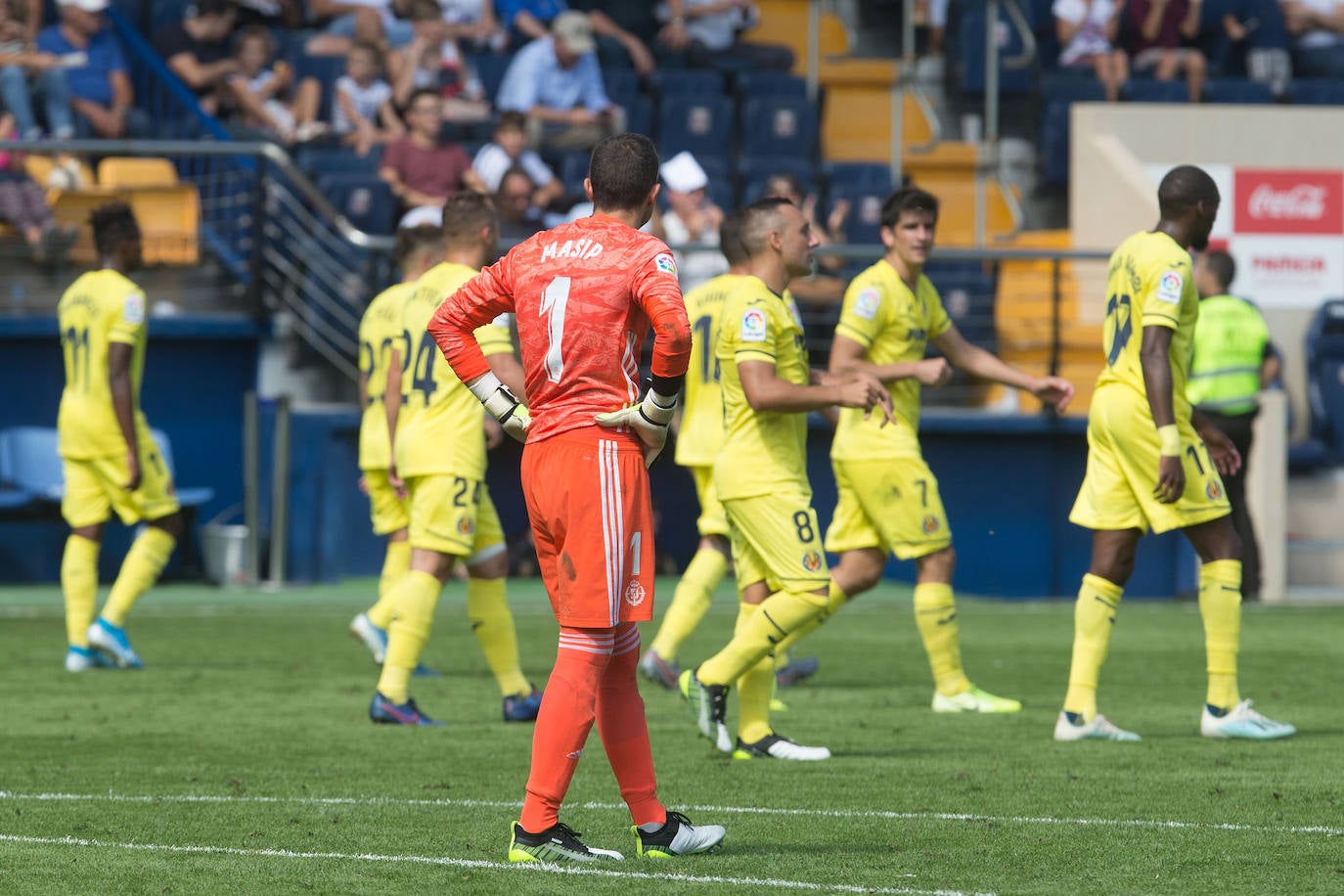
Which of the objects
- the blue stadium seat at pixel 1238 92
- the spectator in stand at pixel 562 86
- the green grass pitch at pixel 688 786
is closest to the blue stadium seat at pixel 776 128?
the spectator in stand at pixel 562 86

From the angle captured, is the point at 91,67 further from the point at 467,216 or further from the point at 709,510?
the point at 467,216

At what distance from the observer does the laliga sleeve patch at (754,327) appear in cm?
716

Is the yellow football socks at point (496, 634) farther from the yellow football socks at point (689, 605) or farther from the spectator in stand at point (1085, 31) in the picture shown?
the spectator in stand at point (1085, 31)

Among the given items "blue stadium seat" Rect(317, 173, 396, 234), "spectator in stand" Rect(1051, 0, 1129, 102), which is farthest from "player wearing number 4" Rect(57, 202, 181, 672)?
"spectator in stand" Rect(1051, 0, 1129, 102)

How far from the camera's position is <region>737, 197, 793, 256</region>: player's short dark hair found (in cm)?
748

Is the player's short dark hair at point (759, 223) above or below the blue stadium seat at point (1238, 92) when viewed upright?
below

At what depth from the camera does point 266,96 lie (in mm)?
17656

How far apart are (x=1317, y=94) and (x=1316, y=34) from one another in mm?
1667

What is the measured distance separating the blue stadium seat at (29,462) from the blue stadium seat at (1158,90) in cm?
1080

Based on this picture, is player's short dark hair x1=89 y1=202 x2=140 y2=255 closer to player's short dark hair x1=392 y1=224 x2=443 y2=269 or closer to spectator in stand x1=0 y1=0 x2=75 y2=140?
player's short dark hair x1=392 y1=224 x2=443 y2=269

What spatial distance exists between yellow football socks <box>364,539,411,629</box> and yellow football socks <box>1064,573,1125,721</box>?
13.6 ft

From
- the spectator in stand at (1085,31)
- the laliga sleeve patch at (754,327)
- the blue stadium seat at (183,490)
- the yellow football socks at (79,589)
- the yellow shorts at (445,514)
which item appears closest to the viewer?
the laliga sleeve patch at (754,327)

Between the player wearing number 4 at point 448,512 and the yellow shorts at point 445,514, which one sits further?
the yellow shorts at point 445,514

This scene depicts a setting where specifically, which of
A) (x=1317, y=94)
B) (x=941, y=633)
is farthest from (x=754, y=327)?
(x=1317, y=94)
